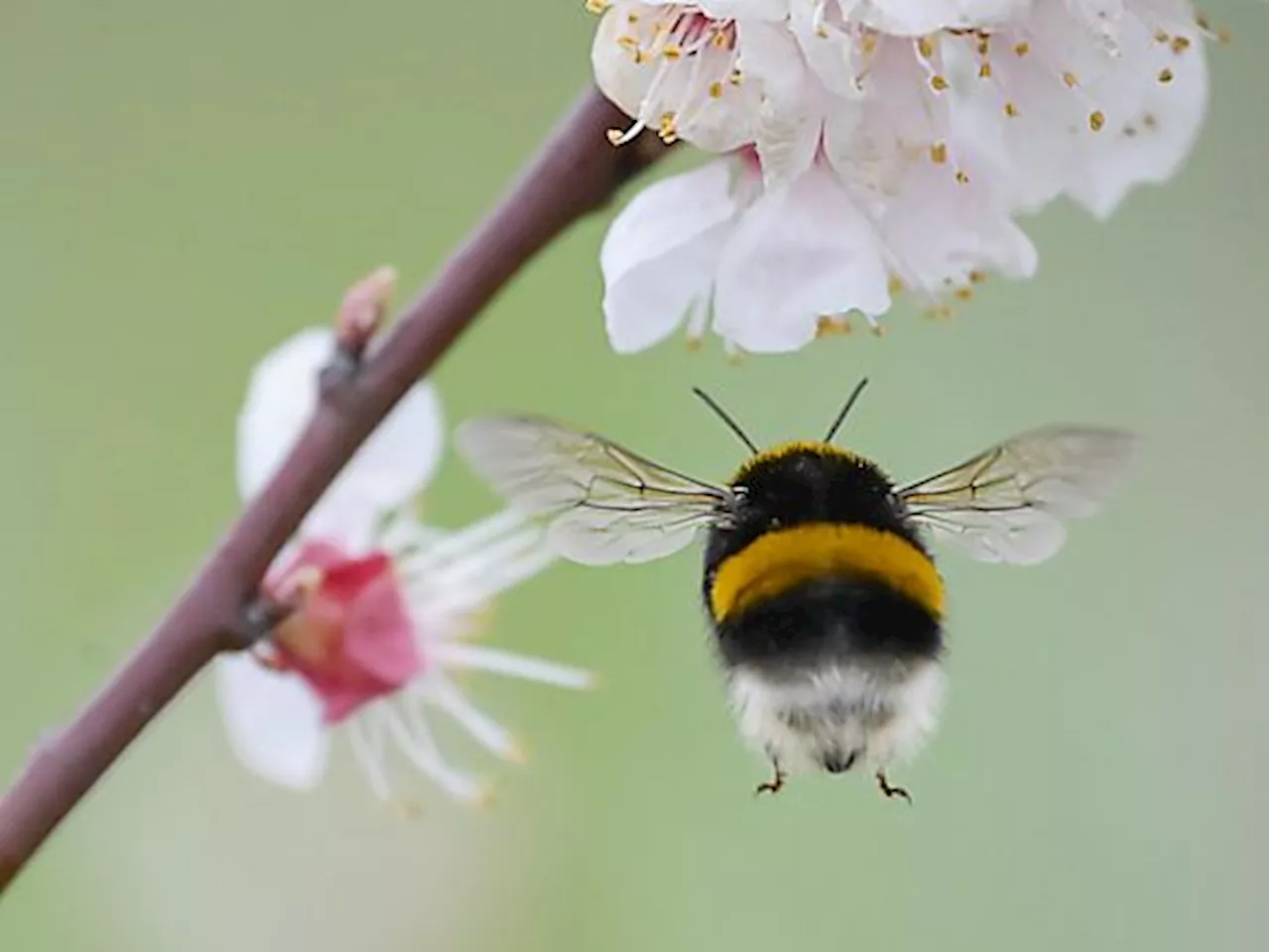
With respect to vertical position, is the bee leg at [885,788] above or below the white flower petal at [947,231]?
below

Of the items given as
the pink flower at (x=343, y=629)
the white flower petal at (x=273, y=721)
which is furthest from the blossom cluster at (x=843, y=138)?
the white flower petal at (x=273, y=721)

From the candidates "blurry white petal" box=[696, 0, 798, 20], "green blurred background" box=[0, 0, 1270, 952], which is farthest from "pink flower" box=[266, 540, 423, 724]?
"green blurred background" box=[0, 0, 1270, 952]

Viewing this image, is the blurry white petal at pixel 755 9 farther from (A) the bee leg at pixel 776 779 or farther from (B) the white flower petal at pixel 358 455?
(B) the white flower petal at pixel 358 455

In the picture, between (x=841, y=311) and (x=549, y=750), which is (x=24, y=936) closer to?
(x=549, y=750)

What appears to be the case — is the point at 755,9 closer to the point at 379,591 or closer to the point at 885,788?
the point at 885,788

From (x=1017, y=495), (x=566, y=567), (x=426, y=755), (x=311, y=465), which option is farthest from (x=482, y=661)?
(x=566, y=567)

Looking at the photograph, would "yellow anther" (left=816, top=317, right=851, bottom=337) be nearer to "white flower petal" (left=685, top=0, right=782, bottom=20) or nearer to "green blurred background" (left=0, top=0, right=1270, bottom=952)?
"white flower petal" (left=685, top=0, right=782, bottom=20)
